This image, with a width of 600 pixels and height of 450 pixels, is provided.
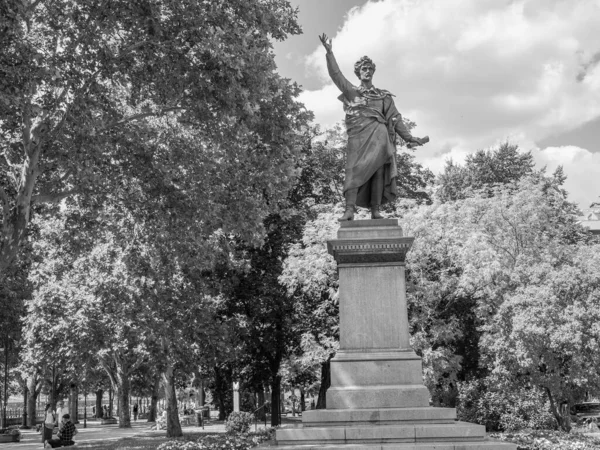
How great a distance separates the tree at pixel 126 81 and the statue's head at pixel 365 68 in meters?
4.03

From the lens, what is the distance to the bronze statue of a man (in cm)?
1153

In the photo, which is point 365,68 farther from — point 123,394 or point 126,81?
point 123,394

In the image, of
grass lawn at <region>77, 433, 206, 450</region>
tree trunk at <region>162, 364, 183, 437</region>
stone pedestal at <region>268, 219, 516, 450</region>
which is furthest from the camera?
tree trunk at <region>162, 364, 183, 437</region>

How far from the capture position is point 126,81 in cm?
1591

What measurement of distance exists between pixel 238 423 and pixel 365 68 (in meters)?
17.5

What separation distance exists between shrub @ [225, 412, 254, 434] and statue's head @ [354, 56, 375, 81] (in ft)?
55.2

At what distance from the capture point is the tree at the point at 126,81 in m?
14.9

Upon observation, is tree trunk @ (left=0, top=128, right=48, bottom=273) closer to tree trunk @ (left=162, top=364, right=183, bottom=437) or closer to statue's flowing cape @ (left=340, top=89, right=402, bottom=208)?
statue's flowing cape @ (left=340, top=89, right=402, bottom=208)

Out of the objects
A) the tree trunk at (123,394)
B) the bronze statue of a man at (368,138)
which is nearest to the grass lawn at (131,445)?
the tree trunk at (123,394)

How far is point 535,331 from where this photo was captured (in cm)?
2081

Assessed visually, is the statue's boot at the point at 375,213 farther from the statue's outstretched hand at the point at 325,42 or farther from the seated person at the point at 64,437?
the seated person at the point at 64,437

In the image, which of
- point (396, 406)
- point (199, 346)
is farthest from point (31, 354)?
point (396, 406)

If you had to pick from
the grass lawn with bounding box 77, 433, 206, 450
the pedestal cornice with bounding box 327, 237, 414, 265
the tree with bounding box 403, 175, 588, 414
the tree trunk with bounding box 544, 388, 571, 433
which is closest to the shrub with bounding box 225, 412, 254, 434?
the grass lawn with bounding box 77, 433, 206, 450

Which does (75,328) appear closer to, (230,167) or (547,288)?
(230,167)
